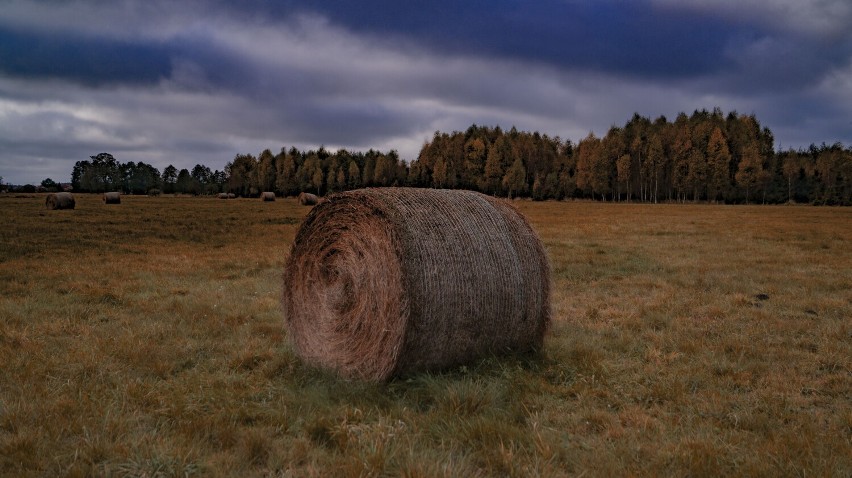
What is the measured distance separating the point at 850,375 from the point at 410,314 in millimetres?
5279

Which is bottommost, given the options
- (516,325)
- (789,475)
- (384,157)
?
(789,475)

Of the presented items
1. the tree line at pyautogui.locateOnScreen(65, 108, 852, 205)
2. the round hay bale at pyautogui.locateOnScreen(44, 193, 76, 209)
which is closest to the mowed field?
the round hay bale at pyautogui.locateOnScreen(44, 193, 76, 209)

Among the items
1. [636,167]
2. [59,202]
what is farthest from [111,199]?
[636,167]

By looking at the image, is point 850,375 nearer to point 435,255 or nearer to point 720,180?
point 435,255

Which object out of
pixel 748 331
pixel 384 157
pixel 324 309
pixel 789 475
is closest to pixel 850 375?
pixel 748 331

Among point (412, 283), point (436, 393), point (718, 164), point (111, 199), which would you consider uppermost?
point (718, 164)

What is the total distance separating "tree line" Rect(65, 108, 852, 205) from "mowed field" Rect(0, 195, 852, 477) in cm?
6769

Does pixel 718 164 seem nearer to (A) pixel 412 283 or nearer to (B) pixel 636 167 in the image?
(B) pixel 636 167

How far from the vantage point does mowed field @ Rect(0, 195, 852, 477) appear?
4.44m

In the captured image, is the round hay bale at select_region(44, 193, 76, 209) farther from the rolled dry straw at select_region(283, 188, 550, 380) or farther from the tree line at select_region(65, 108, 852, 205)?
the tree line at select_region(65, 108, 852, 205)

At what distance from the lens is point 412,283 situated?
6184mm

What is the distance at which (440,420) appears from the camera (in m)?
5.12

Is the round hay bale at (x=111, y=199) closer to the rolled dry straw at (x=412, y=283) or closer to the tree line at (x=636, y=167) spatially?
the tree line at (x=636, y=167)

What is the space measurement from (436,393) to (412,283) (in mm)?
1211
